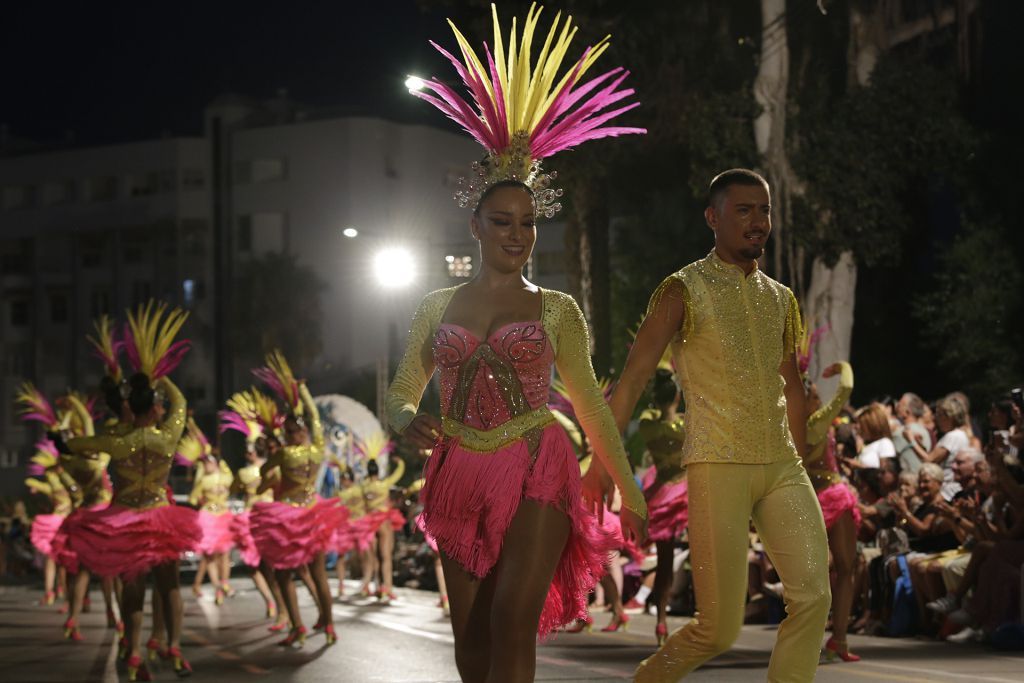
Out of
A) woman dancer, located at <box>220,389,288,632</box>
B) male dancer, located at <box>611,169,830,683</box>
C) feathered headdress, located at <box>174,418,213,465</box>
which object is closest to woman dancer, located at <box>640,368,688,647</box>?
woman dancer, located at <box>220,389,288,632</box>

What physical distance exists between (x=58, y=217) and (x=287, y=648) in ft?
214

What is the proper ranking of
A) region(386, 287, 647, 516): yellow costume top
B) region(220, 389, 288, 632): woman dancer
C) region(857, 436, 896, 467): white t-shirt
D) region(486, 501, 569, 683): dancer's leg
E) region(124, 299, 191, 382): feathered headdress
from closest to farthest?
region(486, 501, 569, 683): dancer's leg → region(386, 287, 647, 516): yellow costume top → region(124, 299, 191, 382): feathered headdress → region(857, 436, 896, 467): white t-shirt → region(220, 389, 288, 632): woman dancer

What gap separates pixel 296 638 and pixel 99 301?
208ft

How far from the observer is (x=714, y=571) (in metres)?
6.80

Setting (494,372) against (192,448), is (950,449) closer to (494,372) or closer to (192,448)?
(192,448)

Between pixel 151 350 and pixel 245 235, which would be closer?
pixel 151 350

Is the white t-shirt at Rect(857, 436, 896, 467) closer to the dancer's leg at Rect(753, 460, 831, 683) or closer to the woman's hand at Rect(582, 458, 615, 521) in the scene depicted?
the dancer's leg at Rect(753, 460, 831, 683)

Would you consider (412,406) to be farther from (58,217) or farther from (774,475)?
(58,217)

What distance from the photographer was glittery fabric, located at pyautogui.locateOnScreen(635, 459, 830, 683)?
6.72 m

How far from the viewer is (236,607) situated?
820 inches

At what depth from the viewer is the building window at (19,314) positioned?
78250mm

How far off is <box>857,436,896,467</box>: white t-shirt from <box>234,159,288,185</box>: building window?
5128cm

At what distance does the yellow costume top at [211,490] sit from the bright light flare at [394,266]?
6420 millimetres

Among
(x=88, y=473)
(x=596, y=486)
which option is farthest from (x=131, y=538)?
(x=596, y=486)
